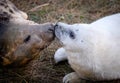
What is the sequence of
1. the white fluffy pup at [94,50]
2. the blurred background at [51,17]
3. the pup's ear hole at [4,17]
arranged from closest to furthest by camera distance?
the white fluffy pup at [94,50] < the pup's ear hole at [4,17] < the blurred background at [51,17]

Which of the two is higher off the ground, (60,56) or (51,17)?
(51,17)

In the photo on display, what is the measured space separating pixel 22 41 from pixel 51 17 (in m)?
1.68

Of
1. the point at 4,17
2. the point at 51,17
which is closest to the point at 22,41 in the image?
the point at 4,17

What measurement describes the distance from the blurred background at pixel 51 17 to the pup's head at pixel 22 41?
1.10 ft

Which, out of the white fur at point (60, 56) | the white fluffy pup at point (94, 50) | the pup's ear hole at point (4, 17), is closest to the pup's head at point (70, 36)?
the white fluffy pup at point (94, 50)

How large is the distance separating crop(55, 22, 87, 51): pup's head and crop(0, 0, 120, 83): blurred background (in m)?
0.52

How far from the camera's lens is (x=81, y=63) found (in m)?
3.90

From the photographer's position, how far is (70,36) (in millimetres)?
3977

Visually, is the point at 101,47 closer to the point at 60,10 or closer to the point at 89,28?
the point at 89,28

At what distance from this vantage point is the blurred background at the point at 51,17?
4.43 meters

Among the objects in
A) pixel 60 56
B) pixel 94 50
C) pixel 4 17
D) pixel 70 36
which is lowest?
pixel 60 56

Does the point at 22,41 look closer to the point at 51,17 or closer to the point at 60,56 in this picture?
the point at 60,56

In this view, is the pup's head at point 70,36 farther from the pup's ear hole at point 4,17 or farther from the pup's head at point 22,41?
the pup's ear hole at point 4,17

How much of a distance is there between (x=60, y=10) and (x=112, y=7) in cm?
87
